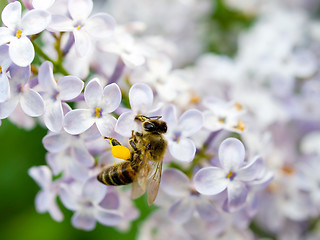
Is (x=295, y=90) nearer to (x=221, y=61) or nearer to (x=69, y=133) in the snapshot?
(x=221, y=61)

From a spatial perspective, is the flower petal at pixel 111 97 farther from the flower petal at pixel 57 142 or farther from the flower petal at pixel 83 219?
the flower petal at pixel 83 219

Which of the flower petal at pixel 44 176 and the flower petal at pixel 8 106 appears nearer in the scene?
the flower petal at pixel 8 106

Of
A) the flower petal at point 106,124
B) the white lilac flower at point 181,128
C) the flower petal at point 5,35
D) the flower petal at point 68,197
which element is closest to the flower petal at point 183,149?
the white lilac flower at point 181,128

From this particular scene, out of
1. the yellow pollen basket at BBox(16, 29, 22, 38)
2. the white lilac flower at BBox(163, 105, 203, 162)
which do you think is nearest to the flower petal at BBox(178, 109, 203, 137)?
the white lilac flower at BBox(163, 105, 203, 162)

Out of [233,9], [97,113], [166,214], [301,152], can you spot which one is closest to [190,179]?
[166,214]

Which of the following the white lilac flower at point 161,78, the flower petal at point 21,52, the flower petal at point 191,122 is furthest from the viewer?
the white lilac flower at point 161,78

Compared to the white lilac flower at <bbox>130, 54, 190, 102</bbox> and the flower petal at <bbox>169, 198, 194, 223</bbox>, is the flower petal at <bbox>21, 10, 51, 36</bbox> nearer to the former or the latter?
the white lilac flower at <bbox>130, 54, 190, 102</bbox>

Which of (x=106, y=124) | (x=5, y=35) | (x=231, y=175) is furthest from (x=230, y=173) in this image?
(x=5, y=35)

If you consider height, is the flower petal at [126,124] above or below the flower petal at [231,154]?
above
